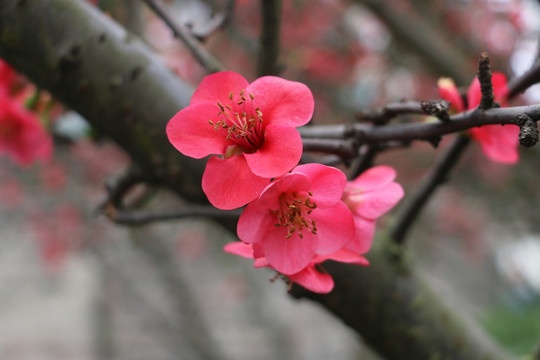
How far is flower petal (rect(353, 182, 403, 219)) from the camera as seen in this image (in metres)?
0.45

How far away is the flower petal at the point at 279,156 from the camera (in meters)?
0.37

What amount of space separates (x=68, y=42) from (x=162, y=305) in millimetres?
6088

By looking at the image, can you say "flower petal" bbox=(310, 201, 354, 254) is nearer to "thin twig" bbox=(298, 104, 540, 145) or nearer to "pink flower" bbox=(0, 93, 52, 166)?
"thin twig" bbox=(298, 104, 540, 145)

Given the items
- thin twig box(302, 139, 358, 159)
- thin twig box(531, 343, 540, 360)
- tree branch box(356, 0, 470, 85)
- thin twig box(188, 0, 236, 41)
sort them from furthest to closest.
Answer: tree branch box(356, 0, 470, 85), thin twig box(531, 343, 540, 360), thin twig box(188, 0, 236, 41), thin twig box(302, 139, 358, 159)

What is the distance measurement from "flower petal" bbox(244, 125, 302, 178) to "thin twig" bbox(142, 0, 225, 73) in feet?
1.09

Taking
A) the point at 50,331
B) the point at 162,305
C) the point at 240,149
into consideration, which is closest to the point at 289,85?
the point at 240,149

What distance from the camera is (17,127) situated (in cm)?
90

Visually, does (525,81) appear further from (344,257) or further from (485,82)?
(344,257)

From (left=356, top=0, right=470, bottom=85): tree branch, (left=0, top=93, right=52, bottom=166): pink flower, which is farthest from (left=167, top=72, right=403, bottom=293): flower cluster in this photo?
(left=356, top=0, right=470, bottom=85): tree branch

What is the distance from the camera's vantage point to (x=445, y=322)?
2.44 feet

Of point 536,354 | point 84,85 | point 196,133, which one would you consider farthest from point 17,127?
point 536,354

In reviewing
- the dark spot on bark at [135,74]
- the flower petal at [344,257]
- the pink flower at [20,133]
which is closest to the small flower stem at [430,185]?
the flower petal at [344,257]

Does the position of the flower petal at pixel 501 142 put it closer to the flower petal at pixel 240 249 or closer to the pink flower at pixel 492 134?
the pink flower at pixel 492 134

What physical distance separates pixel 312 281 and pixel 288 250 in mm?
46
